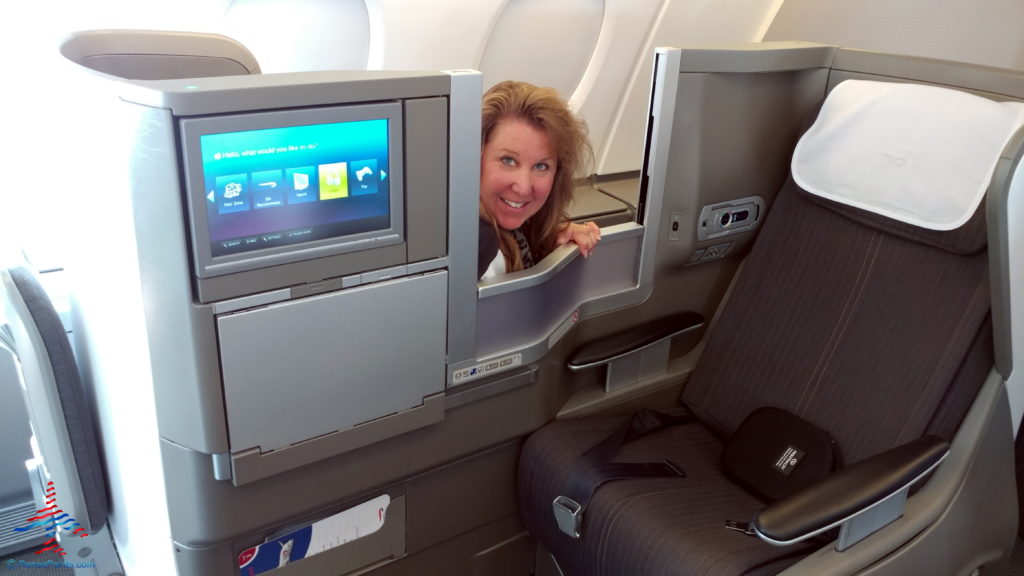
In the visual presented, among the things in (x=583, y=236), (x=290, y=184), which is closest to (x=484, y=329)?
(x=583, y=236)

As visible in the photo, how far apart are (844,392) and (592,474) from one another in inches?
28.5

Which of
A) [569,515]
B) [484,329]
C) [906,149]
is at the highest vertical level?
[906,149]

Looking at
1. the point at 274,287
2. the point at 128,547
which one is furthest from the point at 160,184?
the point at 128,547

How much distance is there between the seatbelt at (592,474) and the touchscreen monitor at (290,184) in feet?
2.59

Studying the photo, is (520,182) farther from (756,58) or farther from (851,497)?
(851,497)

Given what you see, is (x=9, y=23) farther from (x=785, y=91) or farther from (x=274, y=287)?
(x=785, y=91)

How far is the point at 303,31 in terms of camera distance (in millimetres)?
2727

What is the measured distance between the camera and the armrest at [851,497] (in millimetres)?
1559

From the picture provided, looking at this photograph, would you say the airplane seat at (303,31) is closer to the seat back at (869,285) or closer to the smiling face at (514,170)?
the smiling face at (514,170)

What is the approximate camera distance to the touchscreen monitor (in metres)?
1.29

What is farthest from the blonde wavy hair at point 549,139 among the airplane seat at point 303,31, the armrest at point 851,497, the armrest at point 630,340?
the airplane seat at point 303,31

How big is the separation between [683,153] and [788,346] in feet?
2.09

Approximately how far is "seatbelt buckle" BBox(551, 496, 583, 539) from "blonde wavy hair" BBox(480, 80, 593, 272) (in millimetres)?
600

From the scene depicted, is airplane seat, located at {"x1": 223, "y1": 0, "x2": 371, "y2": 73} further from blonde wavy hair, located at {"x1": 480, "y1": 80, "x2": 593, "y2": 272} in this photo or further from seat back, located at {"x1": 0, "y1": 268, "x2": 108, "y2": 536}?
seat back, located at {"x1": 0, "y1": 268, "x2": 108, "y2": 536}
